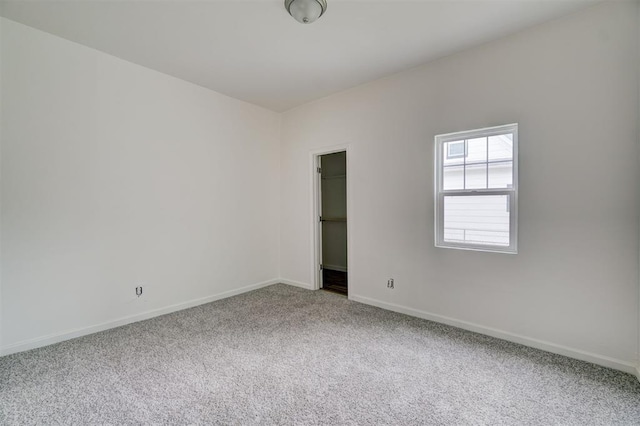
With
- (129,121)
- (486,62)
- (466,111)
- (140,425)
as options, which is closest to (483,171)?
(466,111)

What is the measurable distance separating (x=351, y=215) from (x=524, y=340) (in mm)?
2191

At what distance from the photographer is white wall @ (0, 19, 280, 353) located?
2500 millimetres

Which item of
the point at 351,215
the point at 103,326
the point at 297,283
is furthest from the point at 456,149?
the point at 103,326

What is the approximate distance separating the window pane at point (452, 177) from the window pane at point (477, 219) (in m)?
0.12

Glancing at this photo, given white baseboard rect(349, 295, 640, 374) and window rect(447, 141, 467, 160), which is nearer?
white baseboard rect(349, 295, 640, 374)

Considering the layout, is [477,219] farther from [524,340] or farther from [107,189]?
[107,189]

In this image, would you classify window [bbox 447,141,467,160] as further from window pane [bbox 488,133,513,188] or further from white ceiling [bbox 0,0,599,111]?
white ceiling [bbox 0,0,599,111]

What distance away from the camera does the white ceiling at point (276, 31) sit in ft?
7.44

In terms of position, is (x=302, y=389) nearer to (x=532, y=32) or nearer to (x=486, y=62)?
(x=486, y=62)

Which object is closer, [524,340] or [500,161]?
[524,340]

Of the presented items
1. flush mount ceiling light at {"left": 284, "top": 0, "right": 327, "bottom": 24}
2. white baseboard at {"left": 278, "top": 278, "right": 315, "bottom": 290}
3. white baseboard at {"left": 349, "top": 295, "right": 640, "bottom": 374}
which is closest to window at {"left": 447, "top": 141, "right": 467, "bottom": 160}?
white baseboard at {"left": 349, "top": 295, "right": 640, "bottom": 374}

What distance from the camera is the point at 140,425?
5.43 feet

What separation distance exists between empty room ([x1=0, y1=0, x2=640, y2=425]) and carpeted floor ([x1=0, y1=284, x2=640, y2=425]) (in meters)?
0.02

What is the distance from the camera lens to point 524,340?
2.60 m
